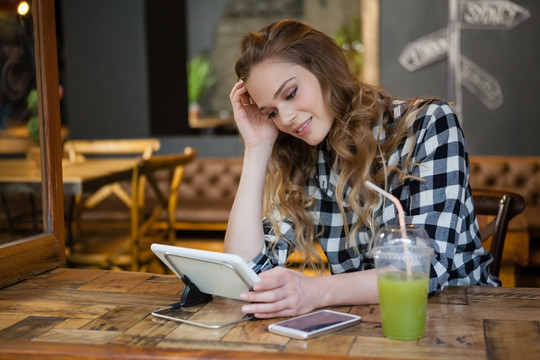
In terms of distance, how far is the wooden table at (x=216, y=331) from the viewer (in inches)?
45.2

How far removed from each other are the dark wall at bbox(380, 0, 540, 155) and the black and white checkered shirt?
3.47 meters

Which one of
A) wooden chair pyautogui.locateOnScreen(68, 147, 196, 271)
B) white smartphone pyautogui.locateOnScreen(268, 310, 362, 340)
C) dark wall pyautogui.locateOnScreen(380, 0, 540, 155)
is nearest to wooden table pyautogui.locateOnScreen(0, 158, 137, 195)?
wooden chair pyautogui.locateOnScreen(68, 147, 196, 271)

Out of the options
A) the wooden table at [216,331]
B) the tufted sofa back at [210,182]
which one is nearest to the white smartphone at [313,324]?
the wooden table at [216,331]

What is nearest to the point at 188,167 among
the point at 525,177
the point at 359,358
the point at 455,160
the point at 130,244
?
the point at 130,244

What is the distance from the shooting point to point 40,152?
1.88m

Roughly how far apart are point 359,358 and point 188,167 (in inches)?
177

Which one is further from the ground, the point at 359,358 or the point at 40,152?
the point at 40,152

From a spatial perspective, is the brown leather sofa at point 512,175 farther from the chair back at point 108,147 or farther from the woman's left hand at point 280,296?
the woman's left hand at point 280,296

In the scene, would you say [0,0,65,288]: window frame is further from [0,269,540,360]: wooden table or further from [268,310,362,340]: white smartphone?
[268,310,362,340]: white smartphone

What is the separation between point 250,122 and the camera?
196cm

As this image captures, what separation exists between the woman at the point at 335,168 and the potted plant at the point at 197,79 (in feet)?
23.7

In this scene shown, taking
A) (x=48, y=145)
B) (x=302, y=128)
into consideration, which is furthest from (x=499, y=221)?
(x=48, y=145)

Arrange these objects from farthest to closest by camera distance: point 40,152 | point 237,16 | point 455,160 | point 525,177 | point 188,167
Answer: point 237,16, point 188,167, point 525,177, point 40,152, point 455,160

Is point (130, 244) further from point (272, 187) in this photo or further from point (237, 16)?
point (237, 16)
